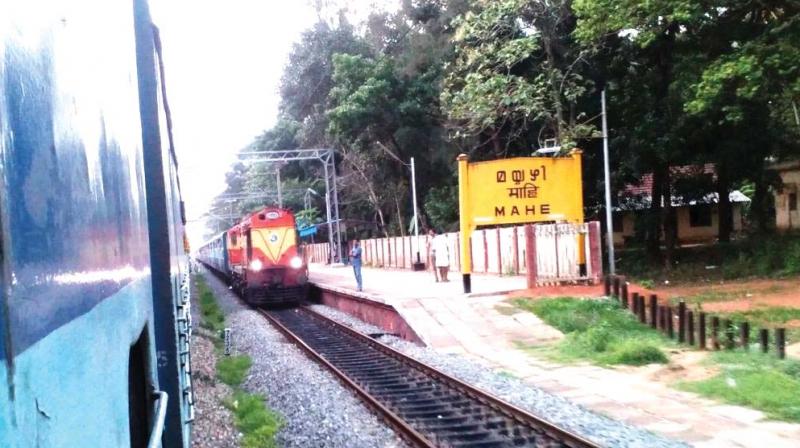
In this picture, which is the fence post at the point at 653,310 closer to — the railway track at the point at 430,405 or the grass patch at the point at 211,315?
the railway track at the point at 430,405

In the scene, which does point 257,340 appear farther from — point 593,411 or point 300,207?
point 300,207

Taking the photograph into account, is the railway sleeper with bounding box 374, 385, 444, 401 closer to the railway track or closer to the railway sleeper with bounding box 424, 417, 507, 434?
the railway track

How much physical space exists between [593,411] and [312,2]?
38146 millimetres

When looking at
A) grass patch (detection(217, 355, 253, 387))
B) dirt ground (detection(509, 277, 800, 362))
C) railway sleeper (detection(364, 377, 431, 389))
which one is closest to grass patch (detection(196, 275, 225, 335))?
grass patch (detection(217, 355, 253, 387))

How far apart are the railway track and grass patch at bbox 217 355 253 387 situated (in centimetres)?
118

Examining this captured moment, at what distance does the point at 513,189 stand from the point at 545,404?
339 inches

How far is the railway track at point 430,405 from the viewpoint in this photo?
782 centimetres

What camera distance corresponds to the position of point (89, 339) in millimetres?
1547

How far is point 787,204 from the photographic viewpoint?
38969mm

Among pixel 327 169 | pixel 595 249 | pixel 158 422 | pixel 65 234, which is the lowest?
pixel 595 249

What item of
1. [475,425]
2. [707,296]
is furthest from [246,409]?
[707,296]

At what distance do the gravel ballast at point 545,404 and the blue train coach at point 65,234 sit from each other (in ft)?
18.2

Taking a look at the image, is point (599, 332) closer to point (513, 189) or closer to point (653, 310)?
point (653, 310)

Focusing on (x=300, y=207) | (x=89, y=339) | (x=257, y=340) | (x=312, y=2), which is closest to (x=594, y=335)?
(x=257, y=340)
